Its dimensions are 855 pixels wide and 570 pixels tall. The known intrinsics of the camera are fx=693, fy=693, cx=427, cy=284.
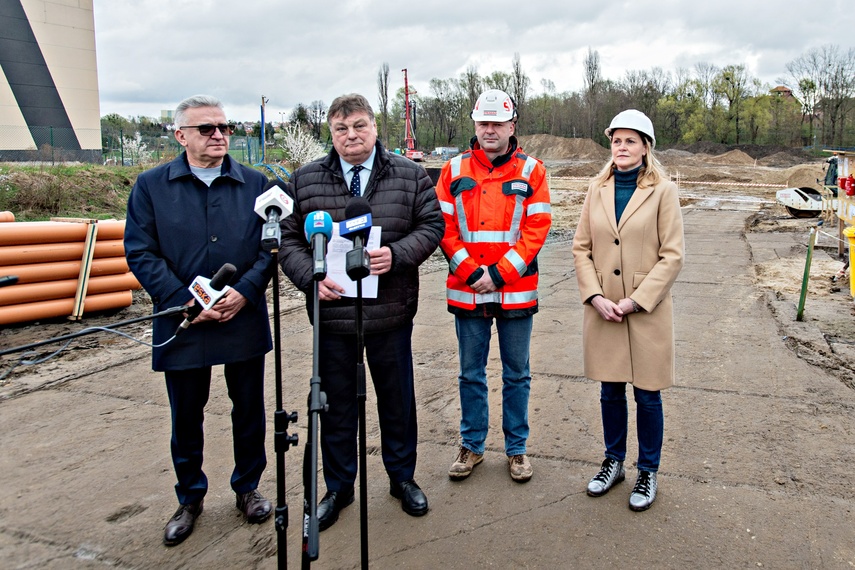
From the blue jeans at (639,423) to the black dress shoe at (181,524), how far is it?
2.25 m

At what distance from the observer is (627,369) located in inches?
145

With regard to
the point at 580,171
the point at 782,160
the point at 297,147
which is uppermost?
the point at 297,147

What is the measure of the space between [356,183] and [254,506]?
177 centimetres

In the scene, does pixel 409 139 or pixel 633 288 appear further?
pixel 409 139

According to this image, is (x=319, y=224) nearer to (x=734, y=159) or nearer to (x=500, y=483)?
(x=500, y=483)

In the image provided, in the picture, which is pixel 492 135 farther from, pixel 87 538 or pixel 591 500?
pixel 87 538

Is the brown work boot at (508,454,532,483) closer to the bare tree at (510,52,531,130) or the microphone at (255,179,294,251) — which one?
the microphone at (255,179,294,251)

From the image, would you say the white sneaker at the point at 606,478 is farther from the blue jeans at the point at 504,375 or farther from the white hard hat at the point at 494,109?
the white hard hat at the point at 494,109

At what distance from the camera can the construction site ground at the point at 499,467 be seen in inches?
130

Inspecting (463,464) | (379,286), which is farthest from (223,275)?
(463,464)

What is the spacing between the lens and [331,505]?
3.61 meters

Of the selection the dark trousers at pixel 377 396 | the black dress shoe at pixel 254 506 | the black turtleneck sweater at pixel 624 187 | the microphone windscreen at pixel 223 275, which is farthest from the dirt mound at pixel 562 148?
the microphone windscreen at pixel 223 275

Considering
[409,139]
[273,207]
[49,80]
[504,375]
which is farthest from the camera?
[409,139]

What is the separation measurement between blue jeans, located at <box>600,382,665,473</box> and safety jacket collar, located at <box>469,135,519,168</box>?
136cm
